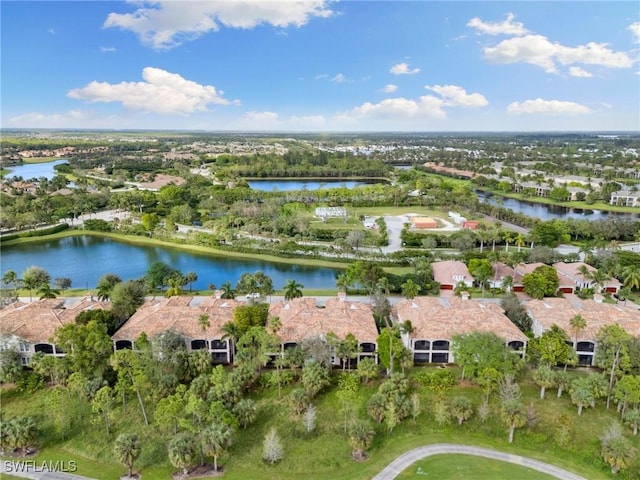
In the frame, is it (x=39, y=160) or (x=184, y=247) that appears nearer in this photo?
(x=184, y=247)

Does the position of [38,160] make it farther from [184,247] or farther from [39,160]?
[184,247]

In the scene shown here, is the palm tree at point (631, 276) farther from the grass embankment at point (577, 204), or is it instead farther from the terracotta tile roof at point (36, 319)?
the grass embankment at point (577, 204)

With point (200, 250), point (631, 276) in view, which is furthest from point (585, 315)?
point (200, 250)

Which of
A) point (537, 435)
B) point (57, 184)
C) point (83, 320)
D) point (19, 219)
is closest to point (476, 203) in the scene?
point (537, 435)

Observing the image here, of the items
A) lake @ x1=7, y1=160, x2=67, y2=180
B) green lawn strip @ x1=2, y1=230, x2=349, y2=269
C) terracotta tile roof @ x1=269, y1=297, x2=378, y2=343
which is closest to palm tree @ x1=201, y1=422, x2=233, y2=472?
terracotta tile roof @ x1=269, y1=297, x2=378, y2=343

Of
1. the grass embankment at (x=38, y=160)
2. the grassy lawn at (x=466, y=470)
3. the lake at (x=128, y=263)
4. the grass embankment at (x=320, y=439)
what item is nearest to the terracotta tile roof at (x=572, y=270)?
the grass embankment at (x=320, y=439)
